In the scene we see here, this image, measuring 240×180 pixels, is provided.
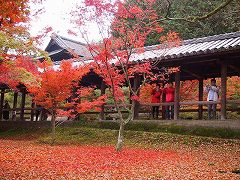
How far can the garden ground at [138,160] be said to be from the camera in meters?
8.63

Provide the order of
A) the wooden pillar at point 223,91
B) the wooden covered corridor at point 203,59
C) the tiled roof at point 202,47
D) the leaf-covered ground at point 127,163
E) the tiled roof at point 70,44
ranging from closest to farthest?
the leaf-covered ground at point 127,163, the tiled roof at point 202,47, the wooden covered corridor at point 203,59, the wooden pillar at point 223,91, the tiled roof at point 70,44

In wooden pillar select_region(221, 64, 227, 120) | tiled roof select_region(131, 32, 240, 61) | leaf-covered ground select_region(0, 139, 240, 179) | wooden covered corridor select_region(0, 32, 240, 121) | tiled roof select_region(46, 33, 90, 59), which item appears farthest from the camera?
tiled roof select_region(46, 33, 90, 59)

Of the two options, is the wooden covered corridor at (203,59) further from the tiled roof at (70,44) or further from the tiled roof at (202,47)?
the tiled roof at (70,44)

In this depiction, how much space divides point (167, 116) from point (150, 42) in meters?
18.9

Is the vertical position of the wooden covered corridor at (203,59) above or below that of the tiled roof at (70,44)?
below

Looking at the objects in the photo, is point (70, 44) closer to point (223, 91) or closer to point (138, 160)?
point (223, 91)

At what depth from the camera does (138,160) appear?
10766 mm

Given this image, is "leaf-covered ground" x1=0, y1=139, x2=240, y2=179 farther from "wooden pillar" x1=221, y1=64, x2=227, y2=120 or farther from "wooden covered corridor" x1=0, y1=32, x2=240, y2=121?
"wooden covered corridor" x1=0, y1=32, x2=240, y2=121

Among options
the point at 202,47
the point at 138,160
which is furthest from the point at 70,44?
the point at 138,160

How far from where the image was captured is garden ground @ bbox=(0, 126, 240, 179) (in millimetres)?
8627

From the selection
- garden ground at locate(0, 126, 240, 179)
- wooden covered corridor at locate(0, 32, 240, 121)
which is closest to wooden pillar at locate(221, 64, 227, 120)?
wooden covered corridor at locate(0, 32, 240, 121)

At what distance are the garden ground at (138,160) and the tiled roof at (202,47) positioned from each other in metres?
3.78

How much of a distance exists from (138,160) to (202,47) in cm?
741

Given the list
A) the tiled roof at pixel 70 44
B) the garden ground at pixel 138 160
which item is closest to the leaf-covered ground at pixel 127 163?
the garden ground at pixel 138 160
